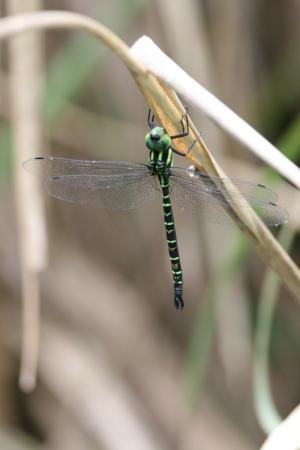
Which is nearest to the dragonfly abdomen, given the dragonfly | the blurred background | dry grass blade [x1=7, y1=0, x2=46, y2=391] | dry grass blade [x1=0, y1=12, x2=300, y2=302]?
the dragonfly

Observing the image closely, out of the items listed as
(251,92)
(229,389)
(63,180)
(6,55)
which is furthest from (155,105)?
(229,389)

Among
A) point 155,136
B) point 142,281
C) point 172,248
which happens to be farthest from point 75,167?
point 142,281

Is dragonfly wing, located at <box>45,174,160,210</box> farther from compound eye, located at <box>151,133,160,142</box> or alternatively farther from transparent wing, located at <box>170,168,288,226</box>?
compound eye, located at <box>151,133,160,142</box>

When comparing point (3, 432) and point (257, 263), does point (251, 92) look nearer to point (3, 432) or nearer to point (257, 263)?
point (257, 263)

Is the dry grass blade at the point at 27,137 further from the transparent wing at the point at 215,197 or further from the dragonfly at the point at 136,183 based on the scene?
the transparent wing at the point at 215,197

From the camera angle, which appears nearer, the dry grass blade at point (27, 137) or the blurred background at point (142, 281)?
the dry grass blade at point (27, 137)

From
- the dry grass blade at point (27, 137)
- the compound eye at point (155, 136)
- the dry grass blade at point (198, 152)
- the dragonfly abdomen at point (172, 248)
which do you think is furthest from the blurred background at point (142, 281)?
the dry grass blade at point (198, 152)
